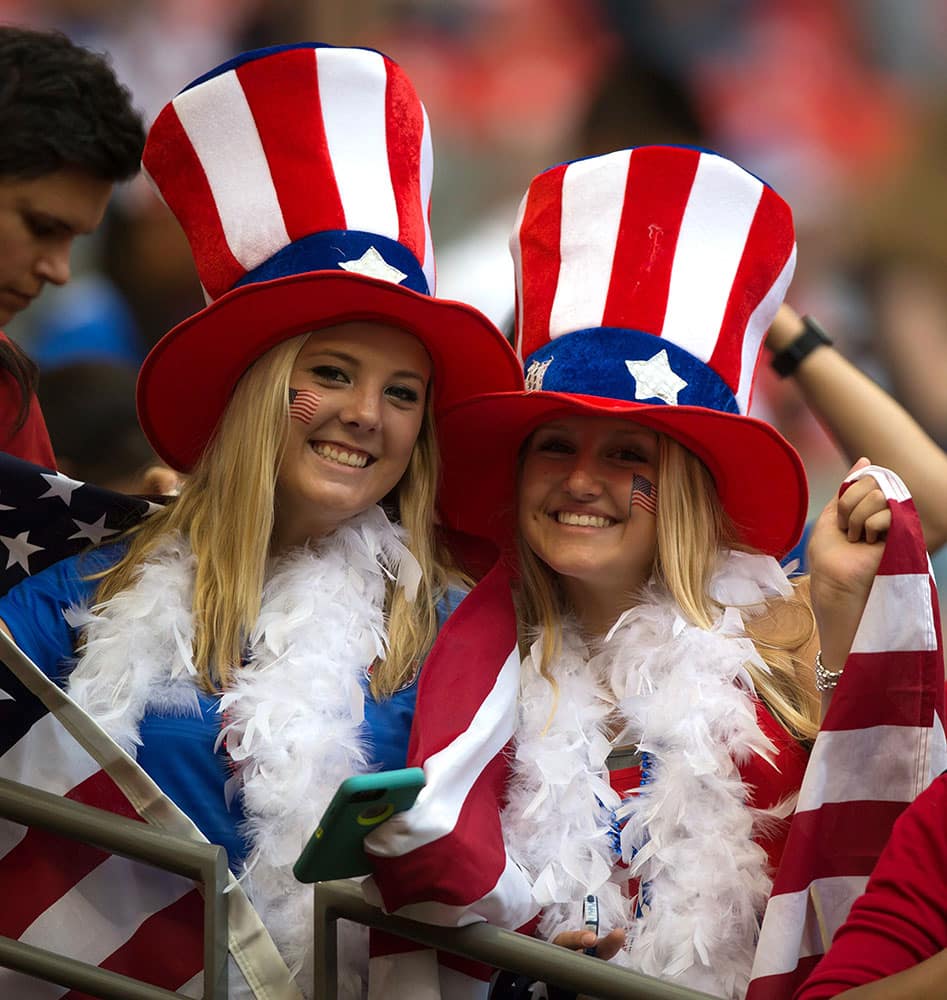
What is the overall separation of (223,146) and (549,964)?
4.31 ft

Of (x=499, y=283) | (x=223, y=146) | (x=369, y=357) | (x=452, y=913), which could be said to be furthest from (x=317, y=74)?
(x=499, y=283)

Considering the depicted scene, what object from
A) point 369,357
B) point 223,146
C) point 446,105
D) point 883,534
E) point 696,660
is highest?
point 446,105

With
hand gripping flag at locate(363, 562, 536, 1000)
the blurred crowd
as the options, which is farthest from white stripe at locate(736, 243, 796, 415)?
the blurred crowd

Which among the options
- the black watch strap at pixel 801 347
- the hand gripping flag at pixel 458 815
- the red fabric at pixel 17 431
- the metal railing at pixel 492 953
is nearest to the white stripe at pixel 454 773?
the hand gripping flag at pixel 458 815

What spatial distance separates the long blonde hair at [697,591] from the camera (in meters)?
1.93

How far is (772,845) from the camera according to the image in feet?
5.90

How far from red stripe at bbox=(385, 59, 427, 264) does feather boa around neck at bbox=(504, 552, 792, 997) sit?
667 millimetres

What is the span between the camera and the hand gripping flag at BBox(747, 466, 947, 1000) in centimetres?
159

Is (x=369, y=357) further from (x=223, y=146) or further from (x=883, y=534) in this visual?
(x=883, y=534)

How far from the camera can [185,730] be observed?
6.19 ft

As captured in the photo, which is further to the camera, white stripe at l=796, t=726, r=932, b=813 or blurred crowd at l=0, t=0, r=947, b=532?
blurred crowd at l=0, t=0, r=947, b=532

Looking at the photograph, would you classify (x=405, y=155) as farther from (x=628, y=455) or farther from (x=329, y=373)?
(x=628, y=455)

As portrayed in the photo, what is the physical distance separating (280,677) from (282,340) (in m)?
0.52

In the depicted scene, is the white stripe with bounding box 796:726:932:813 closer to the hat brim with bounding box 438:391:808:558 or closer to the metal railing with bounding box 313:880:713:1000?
the metal railing with bounding box 313:880:713:1000
